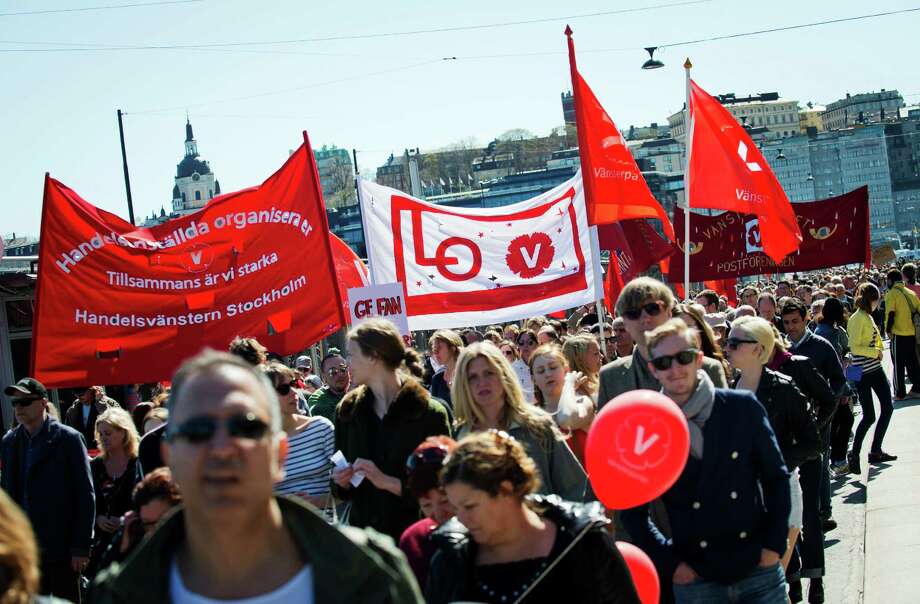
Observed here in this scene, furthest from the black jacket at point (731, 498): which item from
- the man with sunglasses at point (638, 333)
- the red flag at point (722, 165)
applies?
the red flag at point (722, 165)

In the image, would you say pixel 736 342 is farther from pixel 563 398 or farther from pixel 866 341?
pixel 866 341

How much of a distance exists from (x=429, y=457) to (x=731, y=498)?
1164 millimetres

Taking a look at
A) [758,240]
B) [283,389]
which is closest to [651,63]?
[758,240]

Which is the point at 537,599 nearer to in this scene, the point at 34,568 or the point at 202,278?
the point at 34,568

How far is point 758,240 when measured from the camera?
1855 cm

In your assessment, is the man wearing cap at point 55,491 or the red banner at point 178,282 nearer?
the man wearing cap at point 55,491

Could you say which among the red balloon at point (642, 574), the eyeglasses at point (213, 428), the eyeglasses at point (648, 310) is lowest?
the red balloon at point (642, 574)

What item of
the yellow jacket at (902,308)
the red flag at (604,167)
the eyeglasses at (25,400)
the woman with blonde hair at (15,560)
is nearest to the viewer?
the woman with blonde hair at (15,560)

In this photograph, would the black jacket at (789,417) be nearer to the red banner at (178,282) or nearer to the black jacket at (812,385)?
the black jacket at (812,385)

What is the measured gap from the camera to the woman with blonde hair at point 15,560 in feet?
7.10

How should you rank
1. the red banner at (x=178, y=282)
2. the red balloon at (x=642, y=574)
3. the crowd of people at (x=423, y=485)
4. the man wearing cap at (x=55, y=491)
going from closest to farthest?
the crowd of people at (x=423, y=485), the red balloon at (x=642, y=574), the man wearing cap at (x=55, y=491), the red banner at (x=178, y=282)

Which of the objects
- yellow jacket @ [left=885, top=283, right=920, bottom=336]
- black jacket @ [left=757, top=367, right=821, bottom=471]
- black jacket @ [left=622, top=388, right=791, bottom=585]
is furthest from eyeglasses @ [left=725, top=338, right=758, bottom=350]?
yellow jacket @ [left=885, top=283, right=920, bottom=336]

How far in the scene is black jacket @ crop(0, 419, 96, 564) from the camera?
298 inches

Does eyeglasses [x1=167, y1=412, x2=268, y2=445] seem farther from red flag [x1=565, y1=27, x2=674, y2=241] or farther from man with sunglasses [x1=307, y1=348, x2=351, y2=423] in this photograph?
red flag [x1=565, y1=27, x2=674, y2=241]
